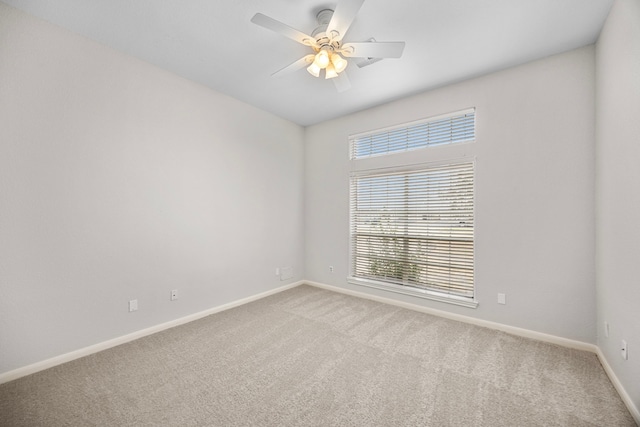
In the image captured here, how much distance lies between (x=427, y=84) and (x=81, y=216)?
12.8ft

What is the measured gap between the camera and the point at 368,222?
3.92 m

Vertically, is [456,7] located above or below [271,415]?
above

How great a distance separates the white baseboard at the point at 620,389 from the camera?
61.2 inches

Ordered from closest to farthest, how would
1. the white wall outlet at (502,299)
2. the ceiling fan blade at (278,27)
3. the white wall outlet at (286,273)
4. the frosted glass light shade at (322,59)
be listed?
the ceiling fan blade at (278,27) < the frosted glass light shade at (322,59) < the white wall outlet at (502,299) < the white wall outlet at (286,273)

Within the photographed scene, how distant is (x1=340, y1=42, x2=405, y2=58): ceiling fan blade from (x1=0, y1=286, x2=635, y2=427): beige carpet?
2509 mm

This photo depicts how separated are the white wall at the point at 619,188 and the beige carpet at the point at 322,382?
0.44 metres

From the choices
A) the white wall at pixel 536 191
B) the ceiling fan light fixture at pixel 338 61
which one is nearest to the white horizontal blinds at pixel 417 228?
the white wall at pixel 536 191

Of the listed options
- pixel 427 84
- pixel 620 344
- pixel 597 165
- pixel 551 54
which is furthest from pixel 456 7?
pixel 620 344

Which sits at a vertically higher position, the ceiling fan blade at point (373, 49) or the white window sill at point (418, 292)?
the ceiling fan blade at point (373, 49)

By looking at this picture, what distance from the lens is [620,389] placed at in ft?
5.80

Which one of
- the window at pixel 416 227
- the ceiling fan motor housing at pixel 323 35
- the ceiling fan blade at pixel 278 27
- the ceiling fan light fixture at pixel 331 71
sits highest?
the ceiling fan motor housing at pixel 323 35

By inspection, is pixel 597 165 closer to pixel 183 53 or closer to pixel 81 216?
pixel 183 53

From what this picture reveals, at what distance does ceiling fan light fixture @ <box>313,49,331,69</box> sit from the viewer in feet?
6.45

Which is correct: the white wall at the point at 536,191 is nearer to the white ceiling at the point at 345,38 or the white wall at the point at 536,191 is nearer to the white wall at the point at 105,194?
the white ceiling at the point at 345,38
